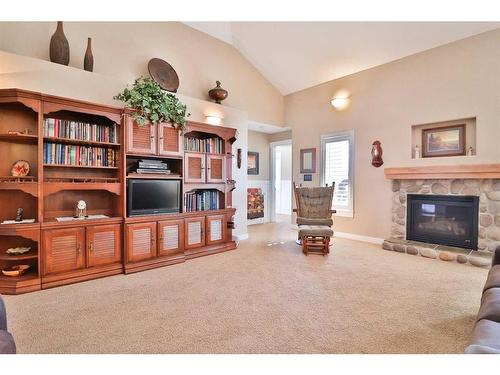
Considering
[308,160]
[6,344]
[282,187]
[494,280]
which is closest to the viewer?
[6,344]

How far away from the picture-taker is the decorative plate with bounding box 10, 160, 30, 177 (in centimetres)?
285

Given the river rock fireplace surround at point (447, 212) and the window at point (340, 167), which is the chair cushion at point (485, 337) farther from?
the window at point (340, 167)

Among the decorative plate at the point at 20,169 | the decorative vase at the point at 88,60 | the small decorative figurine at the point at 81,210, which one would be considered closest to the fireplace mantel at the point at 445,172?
the small decorative figurine at the point at 81,210

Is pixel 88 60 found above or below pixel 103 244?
above

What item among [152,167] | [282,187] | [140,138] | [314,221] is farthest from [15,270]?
[282,187]

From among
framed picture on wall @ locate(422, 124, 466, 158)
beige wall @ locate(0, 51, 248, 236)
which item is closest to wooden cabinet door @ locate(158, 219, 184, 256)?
beige wall @ locate(0, 51, 248, 236)

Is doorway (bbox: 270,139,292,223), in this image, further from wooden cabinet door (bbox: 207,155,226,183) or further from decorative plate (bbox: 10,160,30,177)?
decorative plate (bbox: 10,160,30,177)

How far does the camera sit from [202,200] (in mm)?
4195

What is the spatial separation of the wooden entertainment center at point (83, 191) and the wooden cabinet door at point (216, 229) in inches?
4.1

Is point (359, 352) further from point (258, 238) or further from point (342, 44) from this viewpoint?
point (342, 44)

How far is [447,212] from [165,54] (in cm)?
518

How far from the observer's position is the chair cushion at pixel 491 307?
1351 mm

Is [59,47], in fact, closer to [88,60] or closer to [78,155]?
[88,60]
